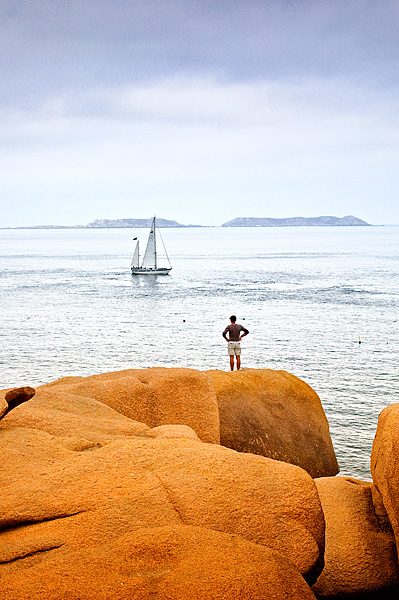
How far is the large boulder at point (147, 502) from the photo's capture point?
5742 millimetres

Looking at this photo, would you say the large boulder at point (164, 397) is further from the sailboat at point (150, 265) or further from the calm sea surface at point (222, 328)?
the sailboat at point (150, 265)

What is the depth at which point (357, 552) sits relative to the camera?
7.79 meters

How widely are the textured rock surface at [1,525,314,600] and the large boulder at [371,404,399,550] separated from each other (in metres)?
2.62

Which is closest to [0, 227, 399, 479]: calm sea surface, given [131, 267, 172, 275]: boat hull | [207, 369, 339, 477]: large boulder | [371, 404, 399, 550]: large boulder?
[207, 369, 339, 477]: large boulder

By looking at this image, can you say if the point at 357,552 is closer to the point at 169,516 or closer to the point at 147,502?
the point at 169,516

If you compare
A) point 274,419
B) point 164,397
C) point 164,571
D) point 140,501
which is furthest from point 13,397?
point 274,419

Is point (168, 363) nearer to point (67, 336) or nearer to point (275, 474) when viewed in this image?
point (67, 336)

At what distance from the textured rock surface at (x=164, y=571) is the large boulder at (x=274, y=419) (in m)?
5.92

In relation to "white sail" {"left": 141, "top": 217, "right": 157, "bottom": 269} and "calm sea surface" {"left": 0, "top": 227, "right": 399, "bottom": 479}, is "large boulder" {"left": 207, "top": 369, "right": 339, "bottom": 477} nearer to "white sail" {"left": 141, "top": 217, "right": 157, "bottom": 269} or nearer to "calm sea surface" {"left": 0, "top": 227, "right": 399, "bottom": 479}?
"calm sea surface" {"left": 0, "top": 227, "right": 399, "bottom": 479}

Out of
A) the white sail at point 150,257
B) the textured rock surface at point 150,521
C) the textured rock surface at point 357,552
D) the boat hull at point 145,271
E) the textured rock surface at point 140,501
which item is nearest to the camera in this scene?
the textured rock surface at point 150,521

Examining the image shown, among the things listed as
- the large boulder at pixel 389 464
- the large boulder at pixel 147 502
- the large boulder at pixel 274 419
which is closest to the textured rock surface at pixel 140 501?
the large boulder at pixel 147 502

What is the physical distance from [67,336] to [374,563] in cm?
3070

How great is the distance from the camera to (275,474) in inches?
258

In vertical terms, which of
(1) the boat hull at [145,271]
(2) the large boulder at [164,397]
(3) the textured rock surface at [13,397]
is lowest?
(1) the boat hull at [145,271]
